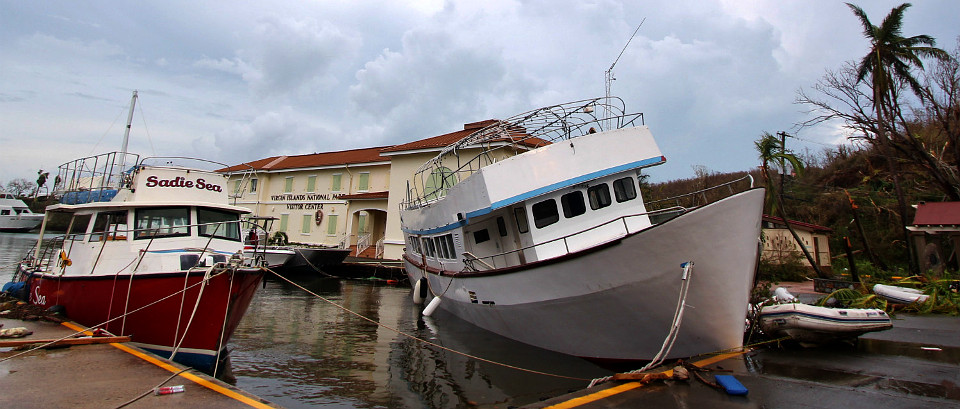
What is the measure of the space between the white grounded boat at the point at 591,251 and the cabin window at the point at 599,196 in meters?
0.02

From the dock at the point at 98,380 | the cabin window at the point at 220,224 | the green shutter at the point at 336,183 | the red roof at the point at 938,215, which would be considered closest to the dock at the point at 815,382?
the dock at the point at 98,380

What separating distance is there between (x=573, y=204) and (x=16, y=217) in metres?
83.9

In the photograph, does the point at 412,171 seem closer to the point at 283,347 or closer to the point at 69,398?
the point at 283,347

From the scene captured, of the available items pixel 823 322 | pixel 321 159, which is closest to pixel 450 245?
pixel 823 322

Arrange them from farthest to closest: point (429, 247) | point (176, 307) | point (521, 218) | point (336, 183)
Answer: point (336, 183) → point (429, 247) → point (521, 218) → point (176, 307)

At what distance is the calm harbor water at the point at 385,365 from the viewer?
712cm

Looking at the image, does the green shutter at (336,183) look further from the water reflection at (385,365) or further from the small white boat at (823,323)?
the small white boat at (823,323)

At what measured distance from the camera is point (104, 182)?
968cm

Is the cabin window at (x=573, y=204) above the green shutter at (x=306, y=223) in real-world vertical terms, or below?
below

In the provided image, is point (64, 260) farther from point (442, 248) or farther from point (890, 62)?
point (890, 62)

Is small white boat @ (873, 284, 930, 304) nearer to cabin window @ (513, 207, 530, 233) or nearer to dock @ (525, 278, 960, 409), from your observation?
dock @ (525, 278, 960, 409)

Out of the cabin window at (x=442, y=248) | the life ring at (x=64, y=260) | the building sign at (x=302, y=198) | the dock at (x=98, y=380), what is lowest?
the dock at (x=98, y=380)

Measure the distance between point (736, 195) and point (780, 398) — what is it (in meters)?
2.49

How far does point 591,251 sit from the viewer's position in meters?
6.84
